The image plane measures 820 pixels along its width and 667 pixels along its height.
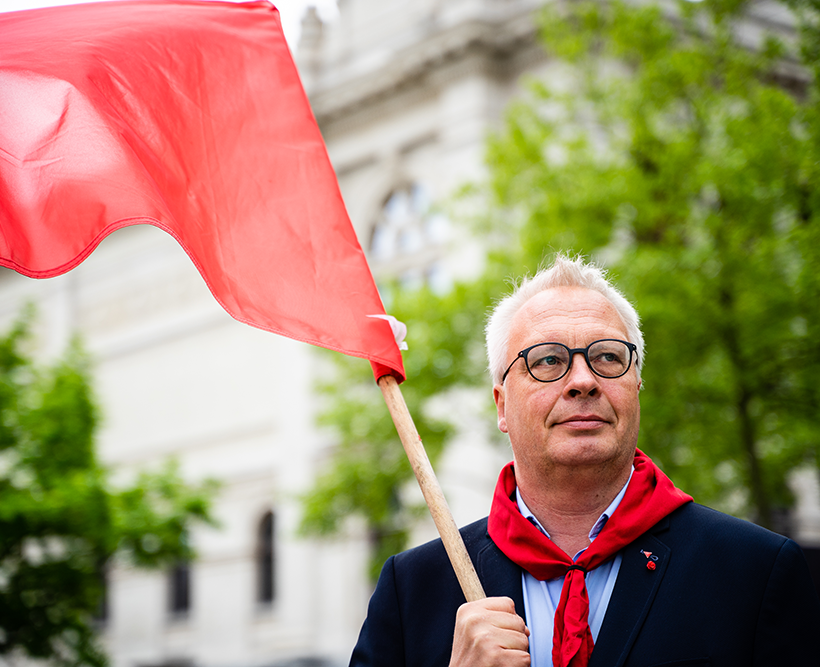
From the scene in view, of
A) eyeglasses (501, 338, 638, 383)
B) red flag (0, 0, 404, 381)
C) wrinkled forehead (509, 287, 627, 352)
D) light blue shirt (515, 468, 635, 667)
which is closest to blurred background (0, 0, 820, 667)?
red flag (0, 0, 404, 381)

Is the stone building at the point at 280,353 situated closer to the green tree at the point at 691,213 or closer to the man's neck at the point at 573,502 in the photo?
the green tree at the point at 691,213

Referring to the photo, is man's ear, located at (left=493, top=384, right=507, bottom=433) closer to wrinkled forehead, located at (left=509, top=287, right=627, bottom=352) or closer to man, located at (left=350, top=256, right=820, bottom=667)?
man, located at (left=350, top=256, right=820, bottom=667)

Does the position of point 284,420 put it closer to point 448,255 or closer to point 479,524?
point 448,255

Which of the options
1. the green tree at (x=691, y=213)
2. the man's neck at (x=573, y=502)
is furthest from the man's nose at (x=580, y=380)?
the green tree at (x=691, y=213)

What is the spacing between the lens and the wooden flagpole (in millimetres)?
2613

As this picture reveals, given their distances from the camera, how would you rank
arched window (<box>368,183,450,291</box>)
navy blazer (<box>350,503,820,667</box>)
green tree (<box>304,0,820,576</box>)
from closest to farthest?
navy blazer (<box>350,503,820,667</box>)
green tree (<box>304,0,820,576</box>)
arched window (<box>368,183,450,291</box>)

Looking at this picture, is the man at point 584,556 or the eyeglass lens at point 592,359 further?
the eyeglass lens at point 592,359

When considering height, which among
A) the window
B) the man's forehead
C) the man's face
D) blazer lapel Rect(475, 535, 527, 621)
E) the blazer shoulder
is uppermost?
the man's forehead

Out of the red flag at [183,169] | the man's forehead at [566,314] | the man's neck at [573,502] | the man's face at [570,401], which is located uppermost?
the red flag at [183,169]

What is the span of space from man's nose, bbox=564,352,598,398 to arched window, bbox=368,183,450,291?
20.8 meters

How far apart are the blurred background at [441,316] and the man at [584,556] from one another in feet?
5.54

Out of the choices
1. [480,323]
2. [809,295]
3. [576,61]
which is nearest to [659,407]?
[809,295]

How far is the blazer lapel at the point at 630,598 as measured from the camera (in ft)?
A: 8.30

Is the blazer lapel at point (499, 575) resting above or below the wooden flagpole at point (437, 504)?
below
